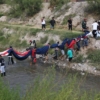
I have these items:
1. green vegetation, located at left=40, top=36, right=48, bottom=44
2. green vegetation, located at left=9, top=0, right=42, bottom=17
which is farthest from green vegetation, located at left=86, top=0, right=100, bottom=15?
green vegetation, located at left=9, top=0, right=42, bottom=17

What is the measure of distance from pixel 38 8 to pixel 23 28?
22.4 ft

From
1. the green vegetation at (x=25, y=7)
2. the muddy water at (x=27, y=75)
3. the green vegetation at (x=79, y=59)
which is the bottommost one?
the muddy water at (x=27, y=75)

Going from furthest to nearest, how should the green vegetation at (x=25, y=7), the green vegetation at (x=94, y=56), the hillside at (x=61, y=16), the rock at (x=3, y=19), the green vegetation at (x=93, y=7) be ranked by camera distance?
the rock at (x=3, y=19) → the green vegetation at (x=25, y=7) → the hillside at (x=61, y=16) → the green vegetation at (x=93, y=7) → the green vegetation at (x=94, y=56)

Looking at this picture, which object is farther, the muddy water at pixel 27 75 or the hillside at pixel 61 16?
the hillside at pixel 61 16

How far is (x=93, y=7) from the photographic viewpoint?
2898 centimetres

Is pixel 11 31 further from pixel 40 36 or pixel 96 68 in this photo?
pixel 96 68

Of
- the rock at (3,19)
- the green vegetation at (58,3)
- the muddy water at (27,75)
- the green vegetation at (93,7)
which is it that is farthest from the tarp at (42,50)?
the rock at (3,19)

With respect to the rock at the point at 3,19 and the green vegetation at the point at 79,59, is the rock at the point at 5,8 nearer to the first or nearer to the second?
the rock at the point at 3,19

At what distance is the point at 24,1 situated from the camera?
116ft

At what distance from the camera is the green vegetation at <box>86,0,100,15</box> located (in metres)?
28.2

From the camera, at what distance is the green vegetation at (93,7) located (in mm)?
28250

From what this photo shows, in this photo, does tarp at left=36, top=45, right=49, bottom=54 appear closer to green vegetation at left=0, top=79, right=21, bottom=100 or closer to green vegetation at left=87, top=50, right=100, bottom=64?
green vegetation at left=87, top=50, right=100, bottom=64

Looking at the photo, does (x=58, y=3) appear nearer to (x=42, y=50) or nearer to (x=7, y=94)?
(x=42, y=50)

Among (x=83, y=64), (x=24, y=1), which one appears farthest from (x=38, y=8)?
(x=83, y=64)
